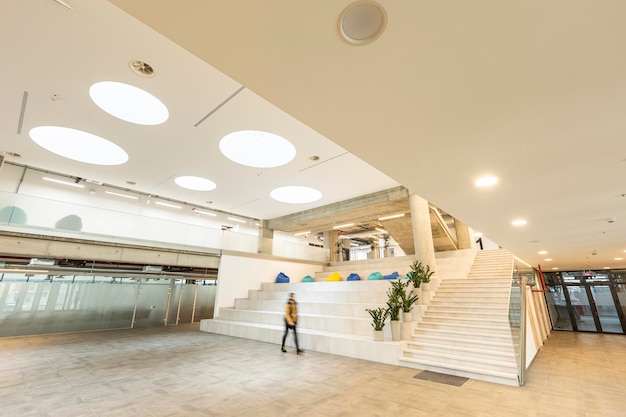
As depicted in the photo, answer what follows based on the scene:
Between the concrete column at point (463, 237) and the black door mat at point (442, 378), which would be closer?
the black door mat at point (442, 378)

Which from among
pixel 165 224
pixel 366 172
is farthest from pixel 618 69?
pixel 165 224

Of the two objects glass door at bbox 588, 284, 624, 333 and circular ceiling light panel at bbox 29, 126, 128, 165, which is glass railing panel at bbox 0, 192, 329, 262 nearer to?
circular ceiling light panel at bbox 29, 126, 128, 165

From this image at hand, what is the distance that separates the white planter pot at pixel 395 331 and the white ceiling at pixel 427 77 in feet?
9.50

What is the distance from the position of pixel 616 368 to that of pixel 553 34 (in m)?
8.52

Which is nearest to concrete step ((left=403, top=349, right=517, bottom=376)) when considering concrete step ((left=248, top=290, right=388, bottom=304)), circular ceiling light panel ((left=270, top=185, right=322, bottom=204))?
concrete step ((left=248, top=290, right=388, bottom=304))

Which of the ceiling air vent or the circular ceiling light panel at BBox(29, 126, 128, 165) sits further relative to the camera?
the circular ceiling light panel at BBox(29, 126, 128, 165)

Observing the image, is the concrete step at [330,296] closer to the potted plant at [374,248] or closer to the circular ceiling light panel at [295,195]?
the circular ceiling light panel at [295,195]

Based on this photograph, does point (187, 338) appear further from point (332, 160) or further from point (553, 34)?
point (553, 34)

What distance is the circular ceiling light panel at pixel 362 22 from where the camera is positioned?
1.30 m

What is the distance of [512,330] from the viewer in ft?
18.3

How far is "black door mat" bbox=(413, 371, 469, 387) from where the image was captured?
4664mm

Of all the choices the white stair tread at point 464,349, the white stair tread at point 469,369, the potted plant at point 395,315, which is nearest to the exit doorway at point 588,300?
the white stair tread at point 464,349

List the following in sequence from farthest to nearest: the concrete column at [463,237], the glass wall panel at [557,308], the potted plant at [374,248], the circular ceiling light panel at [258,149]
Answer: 1. the potted plant at [374,248]
2. the concrete column at [463,237]
3. the glass wall panel at [557,308]
4. the circular ceiling light panel at [258,149]

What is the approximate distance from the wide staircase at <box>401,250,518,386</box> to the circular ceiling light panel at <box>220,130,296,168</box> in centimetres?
596
